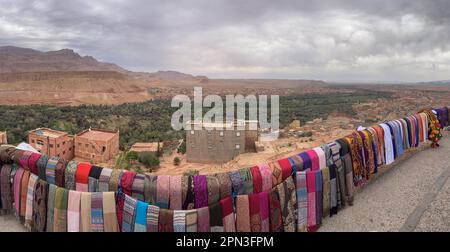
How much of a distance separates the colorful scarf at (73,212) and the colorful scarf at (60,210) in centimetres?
7

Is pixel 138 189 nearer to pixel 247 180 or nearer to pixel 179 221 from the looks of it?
pixel 179 221

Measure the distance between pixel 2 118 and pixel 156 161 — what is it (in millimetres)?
19911

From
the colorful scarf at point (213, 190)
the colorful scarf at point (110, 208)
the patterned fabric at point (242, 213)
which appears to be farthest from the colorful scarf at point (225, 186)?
the colorful scarf at point (110, 208)

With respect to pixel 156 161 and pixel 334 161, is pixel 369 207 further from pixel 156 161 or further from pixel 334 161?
pixel 156 161

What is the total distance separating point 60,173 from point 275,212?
10.6 ft

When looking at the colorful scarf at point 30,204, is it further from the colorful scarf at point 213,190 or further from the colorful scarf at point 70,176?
the colorful scarf at point 213,190

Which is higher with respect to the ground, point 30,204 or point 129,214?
point 129,214

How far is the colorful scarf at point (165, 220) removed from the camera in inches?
159

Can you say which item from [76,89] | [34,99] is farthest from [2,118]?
[76,89]

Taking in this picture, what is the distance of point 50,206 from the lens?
15.1 ft

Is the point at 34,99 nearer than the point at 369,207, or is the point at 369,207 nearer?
the point at 369,207

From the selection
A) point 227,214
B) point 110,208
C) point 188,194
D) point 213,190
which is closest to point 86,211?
point 110,208

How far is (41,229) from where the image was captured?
15.5 ft

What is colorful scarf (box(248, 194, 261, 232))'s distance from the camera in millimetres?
4375
